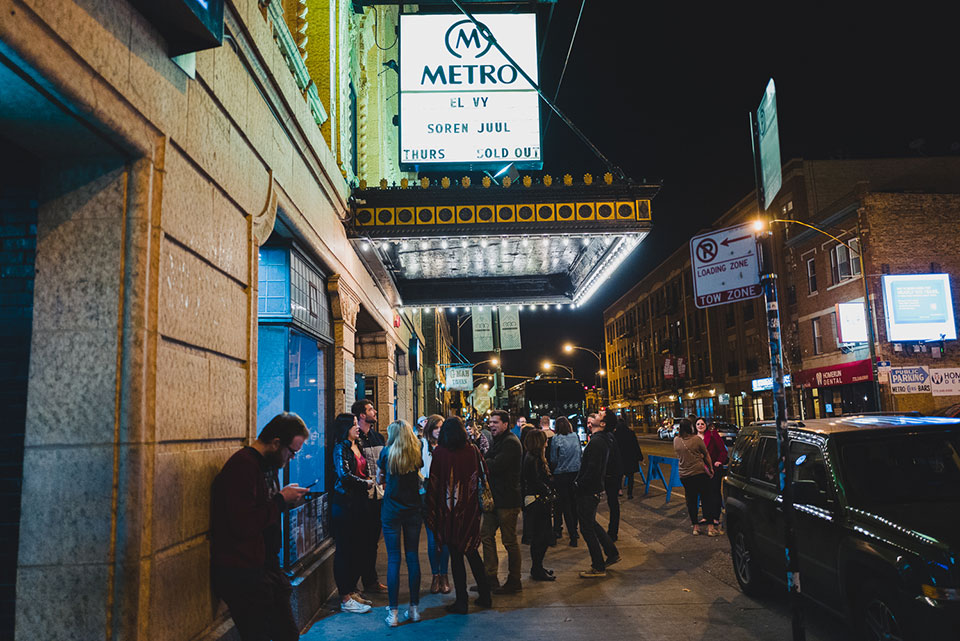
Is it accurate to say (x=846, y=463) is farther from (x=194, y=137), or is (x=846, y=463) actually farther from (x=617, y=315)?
(x=617, y=315)

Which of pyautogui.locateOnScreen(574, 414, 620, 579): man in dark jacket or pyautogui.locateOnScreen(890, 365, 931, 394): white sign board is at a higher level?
pyautogui.locateOnScreen(890, 365, 931, 394): white sign board

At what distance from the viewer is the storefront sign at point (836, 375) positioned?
1251 inches

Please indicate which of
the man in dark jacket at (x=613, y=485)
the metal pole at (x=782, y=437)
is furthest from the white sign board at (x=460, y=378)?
the metal pole at (x=782, y=437)

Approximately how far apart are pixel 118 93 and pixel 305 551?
510cm

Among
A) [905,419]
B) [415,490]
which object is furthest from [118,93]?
[905,419]

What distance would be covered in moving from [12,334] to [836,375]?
121ft

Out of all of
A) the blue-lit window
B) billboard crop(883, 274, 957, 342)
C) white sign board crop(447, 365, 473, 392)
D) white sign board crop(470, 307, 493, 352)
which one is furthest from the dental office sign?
billboard crop(883, 274, 957, 342)

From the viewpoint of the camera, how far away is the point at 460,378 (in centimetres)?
2730

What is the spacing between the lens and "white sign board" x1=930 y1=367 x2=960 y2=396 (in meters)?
20.8

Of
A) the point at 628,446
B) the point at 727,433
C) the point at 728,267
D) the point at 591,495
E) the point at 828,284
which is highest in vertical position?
the point at 828,284

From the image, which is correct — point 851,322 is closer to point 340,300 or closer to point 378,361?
point 378,361

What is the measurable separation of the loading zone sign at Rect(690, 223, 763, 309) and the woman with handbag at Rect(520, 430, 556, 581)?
2862 mm

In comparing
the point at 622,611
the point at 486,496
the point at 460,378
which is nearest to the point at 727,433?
the point at 460,378

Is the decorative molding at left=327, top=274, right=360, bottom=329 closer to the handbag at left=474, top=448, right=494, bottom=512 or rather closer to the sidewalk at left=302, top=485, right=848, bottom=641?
the handbag at left=474, top=448, right=494, bottom=512
